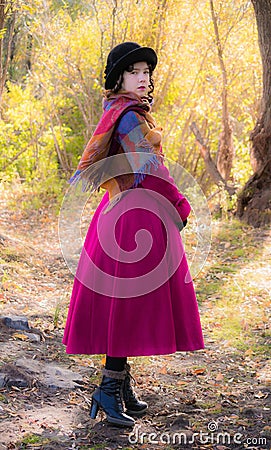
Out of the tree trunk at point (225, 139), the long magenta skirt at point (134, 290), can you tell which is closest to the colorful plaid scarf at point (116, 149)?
the long magenta skirt at point (134, 290)

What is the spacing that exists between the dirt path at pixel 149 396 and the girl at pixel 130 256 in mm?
172

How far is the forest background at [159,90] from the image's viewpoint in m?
9.53

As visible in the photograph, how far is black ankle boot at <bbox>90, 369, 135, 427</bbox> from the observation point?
3.13m

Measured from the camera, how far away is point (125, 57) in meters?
3.14

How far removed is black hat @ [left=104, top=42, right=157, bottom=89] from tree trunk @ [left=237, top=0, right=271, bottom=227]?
4428 millimetres

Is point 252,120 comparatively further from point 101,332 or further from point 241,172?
point 101,332

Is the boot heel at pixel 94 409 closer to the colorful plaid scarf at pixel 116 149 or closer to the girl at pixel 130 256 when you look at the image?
the girl at pixel 130 256

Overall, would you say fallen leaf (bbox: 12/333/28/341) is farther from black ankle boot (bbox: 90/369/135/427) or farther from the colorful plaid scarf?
the colorful plaid scarf

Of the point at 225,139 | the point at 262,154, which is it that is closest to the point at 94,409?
the point at 262,154

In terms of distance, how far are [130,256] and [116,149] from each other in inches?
20.2

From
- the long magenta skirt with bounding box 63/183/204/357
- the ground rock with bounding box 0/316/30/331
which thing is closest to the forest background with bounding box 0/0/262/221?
the ground rock with bounding box 0/316/30/331

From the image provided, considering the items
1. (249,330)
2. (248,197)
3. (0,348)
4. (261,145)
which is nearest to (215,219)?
(248,197)

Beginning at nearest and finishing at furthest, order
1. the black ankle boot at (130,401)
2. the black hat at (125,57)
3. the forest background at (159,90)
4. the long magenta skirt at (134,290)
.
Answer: the long magenta skirt at (134,290) → the black hat at (125,57) → the black ankle boot at (130,401) → the forest background at (159,90)

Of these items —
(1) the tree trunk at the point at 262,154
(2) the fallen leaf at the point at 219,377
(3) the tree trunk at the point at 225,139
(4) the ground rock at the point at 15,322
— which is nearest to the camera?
(2) the fallen leaf at the point at 219,377
